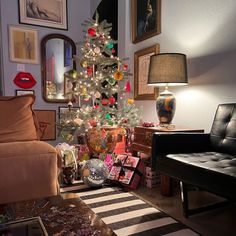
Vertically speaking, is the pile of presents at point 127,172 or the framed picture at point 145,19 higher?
the framed picture at point 145,19

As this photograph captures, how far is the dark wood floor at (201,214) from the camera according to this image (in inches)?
56.3

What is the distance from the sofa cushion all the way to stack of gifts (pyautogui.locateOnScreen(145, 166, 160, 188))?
1077 millimetres

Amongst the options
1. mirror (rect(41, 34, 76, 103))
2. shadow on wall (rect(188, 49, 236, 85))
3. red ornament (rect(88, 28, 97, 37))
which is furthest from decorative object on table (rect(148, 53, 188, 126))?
mirror (rect(41, 34, 76, 103))

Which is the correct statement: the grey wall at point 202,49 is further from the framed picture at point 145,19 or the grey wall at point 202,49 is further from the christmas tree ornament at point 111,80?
the christmas tree ornament at point 111,80

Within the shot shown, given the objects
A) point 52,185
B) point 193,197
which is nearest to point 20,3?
point 52,185

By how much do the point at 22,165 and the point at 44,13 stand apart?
3.11 meters

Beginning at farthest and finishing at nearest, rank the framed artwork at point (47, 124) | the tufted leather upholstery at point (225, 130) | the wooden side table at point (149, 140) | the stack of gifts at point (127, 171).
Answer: the framed artwork at point (47, 124)
the stack of gifts at point (127, 171)
the wooden side table at point (149, 140)
the tufted leather upholstery at point (225, 130)

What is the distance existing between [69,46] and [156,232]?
3348 mm

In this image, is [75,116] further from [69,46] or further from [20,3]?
[20,3]

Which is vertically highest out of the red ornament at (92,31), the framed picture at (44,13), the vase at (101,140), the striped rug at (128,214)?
the framed picture at (44,13)

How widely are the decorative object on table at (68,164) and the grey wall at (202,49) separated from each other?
3.79 feet

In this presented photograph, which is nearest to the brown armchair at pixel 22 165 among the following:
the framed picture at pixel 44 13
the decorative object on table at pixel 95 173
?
the decorative object on table at pixel 95 173

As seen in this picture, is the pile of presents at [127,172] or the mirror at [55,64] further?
the mirror at [55,64]

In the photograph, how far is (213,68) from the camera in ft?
6.63
